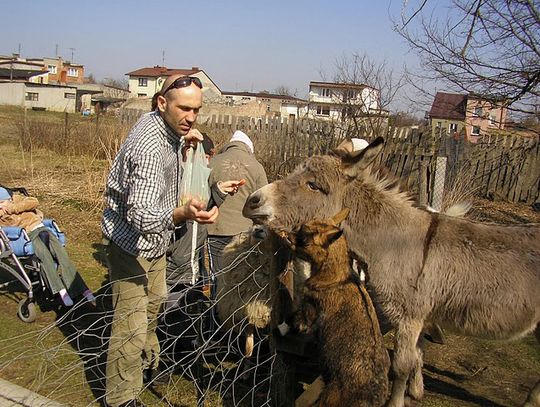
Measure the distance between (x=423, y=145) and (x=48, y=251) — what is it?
7970mm

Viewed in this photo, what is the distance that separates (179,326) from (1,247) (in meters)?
2.26

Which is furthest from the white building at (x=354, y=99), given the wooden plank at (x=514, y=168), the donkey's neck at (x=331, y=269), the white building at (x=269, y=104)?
the donkey's neck at (x=331, y=269)

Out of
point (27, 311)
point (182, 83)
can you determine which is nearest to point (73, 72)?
point (27, 311)

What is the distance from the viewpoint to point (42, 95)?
189 feet

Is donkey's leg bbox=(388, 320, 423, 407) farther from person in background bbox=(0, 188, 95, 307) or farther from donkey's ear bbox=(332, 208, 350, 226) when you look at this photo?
person in background bbox=(0, 188, 95, 307)

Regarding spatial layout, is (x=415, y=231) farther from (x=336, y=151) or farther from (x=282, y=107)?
(x=282, y=107)

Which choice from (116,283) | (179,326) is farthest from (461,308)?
(179,326)

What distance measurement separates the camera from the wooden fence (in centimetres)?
1120

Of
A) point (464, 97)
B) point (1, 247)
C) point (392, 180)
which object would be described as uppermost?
point (464, 97)

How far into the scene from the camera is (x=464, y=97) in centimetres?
893

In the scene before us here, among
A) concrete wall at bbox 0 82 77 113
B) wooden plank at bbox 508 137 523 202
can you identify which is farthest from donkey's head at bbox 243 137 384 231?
concrete wall at bbox 0 82 77 113

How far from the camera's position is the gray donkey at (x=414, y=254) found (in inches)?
140

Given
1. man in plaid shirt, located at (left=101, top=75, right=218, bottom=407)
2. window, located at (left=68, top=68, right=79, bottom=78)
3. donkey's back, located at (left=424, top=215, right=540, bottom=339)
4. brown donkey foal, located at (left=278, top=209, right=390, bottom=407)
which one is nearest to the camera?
man in plaid shirt, located at (left=101, top=75, right=218, bottom=407)

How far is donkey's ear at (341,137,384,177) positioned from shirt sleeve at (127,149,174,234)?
4.40 feet
